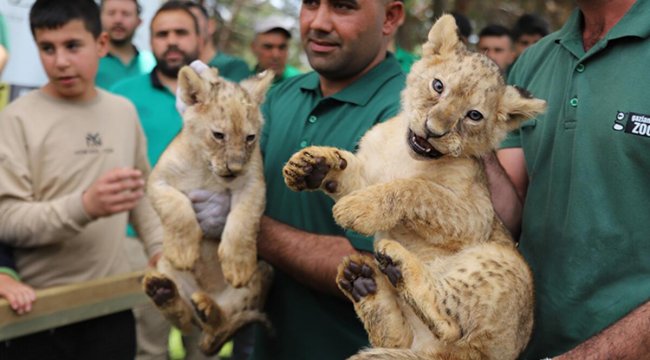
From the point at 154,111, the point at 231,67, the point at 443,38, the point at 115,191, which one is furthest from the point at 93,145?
the point at 231,67

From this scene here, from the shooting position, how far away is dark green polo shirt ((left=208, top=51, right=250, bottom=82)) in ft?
24.6

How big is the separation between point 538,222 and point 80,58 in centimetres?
310

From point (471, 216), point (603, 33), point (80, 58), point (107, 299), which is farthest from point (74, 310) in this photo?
point (603, 33)

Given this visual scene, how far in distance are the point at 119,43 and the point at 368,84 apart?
4.83 meters

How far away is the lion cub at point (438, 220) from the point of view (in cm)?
278

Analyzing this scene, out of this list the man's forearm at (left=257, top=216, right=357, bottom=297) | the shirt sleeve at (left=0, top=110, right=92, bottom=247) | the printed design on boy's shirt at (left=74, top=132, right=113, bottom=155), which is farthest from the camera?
the printed design on boy's shirt at (left=74, top=132, right=113, bottom=155)

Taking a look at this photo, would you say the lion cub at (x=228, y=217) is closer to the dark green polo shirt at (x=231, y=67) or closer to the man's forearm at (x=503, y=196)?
the man's forearm at (x=503, y=196)

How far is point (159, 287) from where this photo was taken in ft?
12.3

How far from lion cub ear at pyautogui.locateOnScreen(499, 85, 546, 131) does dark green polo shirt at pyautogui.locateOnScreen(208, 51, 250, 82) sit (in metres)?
4.76

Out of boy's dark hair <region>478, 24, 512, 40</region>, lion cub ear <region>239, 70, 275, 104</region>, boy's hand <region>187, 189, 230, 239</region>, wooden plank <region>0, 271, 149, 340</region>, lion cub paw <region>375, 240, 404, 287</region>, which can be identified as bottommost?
wooden plank <region>0, 271, 149, 340</region>

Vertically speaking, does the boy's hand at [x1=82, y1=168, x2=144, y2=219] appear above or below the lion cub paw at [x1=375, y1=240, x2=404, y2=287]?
below

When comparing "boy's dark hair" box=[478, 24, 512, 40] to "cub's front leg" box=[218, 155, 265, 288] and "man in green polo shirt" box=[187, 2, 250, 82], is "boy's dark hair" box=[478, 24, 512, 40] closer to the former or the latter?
"man in green polo shirt" box=[187, 2, 250, 82]

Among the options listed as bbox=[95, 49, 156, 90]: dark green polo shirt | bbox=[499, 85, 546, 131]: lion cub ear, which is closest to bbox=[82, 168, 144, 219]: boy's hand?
bbox=[499, 85, 546, 131]: lion cub ear

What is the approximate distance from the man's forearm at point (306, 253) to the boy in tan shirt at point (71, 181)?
2.98 ft
